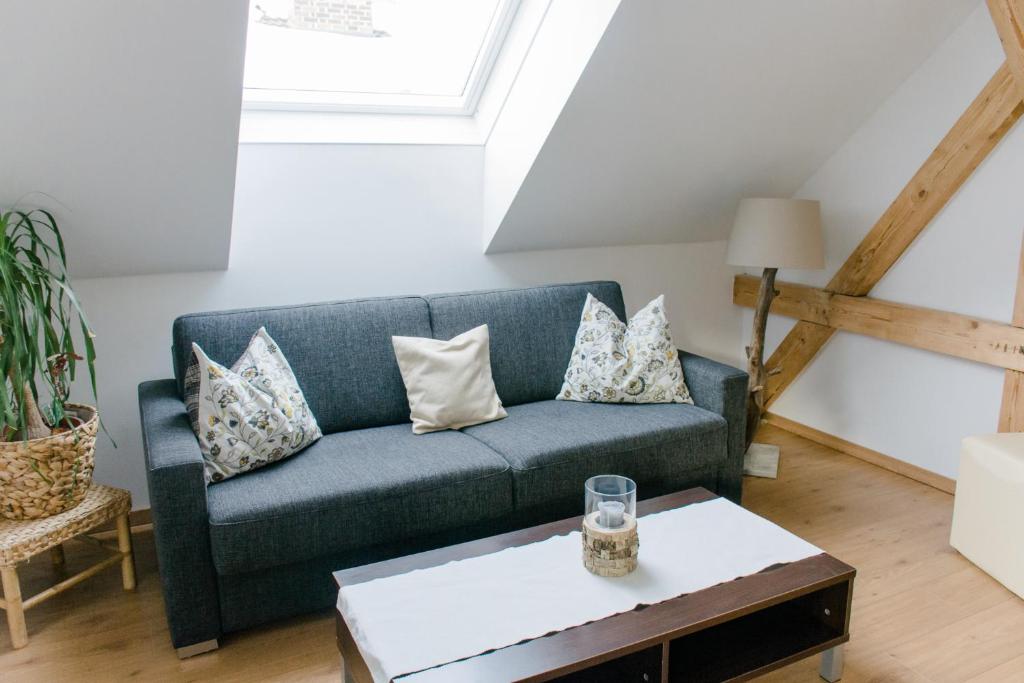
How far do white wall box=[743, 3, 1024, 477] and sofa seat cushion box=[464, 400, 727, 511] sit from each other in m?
1.00

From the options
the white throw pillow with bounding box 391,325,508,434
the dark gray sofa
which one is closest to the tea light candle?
the dark gray sofa

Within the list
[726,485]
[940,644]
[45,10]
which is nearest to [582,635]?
[940,644]

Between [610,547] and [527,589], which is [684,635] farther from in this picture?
[527,589]

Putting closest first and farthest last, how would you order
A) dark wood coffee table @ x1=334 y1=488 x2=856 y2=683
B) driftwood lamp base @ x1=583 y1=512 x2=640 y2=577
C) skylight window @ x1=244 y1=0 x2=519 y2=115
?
1. dark wood coffee table @ x1=334 y1=488 x2=856 y2=683
2. driftwood lamp base @ x1=583 y1=512 x2=640 y2=577
3. skylight window @ x1=244 y1=0 x2=519 y2=115

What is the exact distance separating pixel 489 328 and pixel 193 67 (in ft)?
4.51

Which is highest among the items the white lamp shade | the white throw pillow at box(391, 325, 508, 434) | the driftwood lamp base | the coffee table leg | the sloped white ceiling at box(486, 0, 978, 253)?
the sloped white ceiling at box(486, 0, 978, 253)

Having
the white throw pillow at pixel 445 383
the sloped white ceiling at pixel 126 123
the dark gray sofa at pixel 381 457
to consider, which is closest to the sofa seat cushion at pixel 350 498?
the dark gray sofa at pixel 381 457

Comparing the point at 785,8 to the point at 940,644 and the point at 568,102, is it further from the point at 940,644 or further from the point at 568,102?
the point at 940,644

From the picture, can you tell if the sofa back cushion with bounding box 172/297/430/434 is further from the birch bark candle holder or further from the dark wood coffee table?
the birch bark candle holder

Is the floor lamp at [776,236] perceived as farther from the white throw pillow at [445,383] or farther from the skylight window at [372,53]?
the skylight window at [372,53]

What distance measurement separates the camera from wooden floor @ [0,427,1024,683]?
84.1 inches

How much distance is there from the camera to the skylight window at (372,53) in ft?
9.45

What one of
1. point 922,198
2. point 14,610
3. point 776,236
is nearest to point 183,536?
point 14,610

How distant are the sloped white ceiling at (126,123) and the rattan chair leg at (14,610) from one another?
1.01m
